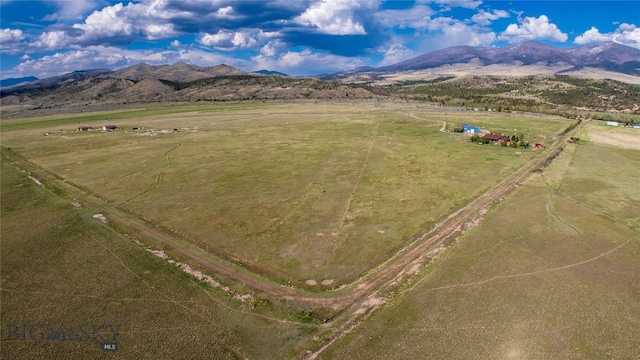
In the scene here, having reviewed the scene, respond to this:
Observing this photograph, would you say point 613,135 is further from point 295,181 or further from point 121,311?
point 121,311

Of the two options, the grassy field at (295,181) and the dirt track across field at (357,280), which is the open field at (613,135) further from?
the dirt track across field at (357,280)

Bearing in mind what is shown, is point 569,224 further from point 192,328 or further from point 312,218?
point 192,328

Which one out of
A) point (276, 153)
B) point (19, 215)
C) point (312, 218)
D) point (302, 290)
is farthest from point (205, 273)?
point (276, 153)

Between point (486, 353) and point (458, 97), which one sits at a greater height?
point (458, 97)

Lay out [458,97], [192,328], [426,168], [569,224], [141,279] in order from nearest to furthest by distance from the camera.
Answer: [192,328]
[141,279]
[569,224]
[426,168]
[458,97]

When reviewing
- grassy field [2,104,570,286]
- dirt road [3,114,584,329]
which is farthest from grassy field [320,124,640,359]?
grassy field [2,104,570,286]

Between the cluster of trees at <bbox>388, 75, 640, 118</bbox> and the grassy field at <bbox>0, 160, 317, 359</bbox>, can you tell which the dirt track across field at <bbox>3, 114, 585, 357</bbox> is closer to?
the grassy field at <bbox>0, 160, 317, 359</bbox>

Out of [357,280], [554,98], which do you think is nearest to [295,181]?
[357,280]

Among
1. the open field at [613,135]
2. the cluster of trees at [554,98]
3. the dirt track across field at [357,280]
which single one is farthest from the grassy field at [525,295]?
the cluster of trees at [554,98]
